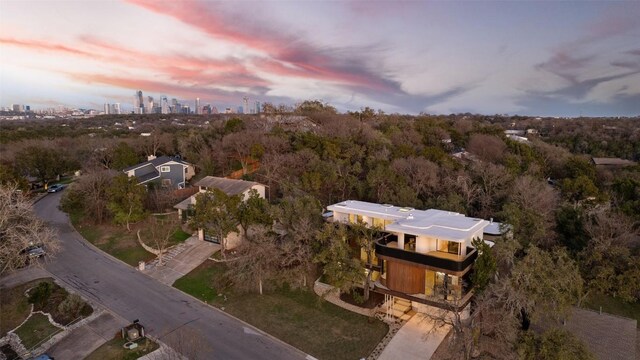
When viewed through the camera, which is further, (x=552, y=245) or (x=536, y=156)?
(x=536, y=156)

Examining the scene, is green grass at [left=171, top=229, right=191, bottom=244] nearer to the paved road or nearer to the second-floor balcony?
the paved road

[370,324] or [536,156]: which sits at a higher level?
[536,156]

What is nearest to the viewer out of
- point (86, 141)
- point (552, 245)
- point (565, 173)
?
point (552, 245)

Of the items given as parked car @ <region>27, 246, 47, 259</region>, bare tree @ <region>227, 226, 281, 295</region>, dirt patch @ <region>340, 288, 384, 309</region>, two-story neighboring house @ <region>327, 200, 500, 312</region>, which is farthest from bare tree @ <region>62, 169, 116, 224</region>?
two-story neighboring house @ <region>327, 200, 500, 312</region>

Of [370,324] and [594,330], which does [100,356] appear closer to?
[370,324]

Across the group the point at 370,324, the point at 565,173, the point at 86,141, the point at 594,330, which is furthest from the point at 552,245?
the point at 86,141

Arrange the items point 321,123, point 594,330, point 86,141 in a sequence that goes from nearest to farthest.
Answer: point 594,330
point 321,123
point 86,141

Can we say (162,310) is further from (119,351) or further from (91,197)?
(91,197)
